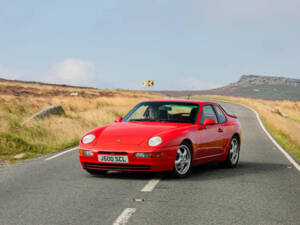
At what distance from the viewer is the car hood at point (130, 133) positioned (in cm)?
788

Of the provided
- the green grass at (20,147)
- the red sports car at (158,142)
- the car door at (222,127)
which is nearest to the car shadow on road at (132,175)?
the red sports car at (158,142)

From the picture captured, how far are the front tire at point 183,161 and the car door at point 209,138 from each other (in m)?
0.33

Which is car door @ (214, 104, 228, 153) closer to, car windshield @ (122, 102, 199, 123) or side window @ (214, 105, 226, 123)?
side window @ (214, 105, 226, 123)

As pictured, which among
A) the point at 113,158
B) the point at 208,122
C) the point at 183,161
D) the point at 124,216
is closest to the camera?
the point at 124,216

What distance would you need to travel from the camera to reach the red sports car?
7742 millimetres

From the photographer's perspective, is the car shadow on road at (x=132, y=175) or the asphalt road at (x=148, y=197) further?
the car shadow on road at (x=132, y=175)

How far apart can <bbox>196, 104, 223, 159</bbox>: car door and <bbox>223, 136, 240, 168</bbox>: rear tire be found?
0.48 m

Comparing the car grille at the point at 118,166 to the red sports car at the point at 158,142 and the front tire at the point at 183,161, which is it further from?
the front tire at the point at 183,161

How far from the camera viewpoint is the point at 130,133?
26.5 ft

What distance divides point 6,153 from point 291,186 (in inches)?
303

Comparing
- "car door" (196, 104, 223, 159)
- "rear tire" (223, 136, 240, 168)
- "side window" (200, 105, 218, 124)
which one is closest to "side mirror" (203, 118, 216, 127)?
"car door" (196, 104, 223, 159)

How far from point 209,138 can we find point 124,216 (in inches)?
157

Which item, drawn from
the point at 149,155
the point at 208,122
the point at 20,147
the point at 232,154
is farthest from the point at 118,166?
the point at 20,147

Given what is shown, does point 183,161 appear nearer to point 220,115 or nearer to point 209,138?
point 209,138
